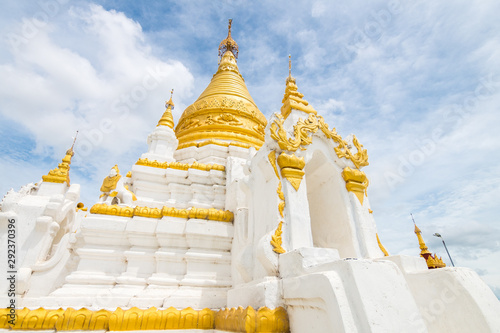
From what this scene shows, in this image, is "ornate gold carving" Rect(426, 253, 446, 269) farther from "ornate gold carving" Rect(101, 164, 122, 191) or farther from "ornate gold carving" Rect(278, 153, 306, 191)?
"ornate gold carving" Rect(101, 164, 122, 191)

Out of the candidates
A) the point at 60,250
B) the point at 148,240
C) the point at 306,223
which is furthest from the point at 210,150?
the point at 306,223

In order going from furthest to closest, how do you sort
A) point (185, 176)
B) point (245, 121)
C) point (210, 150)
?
point (245, 121), point (210, 150), point (185, 176)

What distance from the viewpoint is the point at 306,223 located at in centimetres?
403

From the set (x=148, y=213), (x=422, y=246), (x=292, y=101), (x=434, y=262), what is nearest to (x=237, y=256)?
(x=148, y=213)

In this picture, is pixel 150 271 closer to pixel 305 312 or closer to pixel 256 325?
pixel 256 325

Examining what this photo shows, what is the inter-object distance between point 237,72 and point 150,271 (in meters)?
13.7

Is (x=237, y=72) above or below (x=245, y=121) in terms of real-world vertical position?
above

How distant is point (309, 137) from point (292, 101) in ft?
3.65

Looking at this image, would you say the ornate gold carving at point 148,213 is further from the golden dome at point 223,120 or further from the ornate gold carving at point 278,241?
the golden dome at point 223,120

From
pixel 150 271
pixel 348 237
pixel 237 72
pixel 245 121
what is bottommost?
pixel 150 271

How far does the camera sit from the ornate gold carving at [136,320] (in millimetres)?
2803

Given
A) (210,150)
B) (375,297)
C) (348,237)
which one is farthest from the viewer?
(210,150)

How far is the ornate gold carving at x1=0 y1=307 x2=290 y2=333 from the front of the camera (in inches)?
110

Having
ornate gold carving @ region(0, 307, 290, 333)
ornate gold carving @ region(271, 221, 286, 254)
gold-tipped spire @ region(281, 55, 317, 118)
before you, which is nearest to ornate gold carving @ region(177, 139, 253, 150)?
gold-tipped spire @ region(281, 55, 317, 118)
